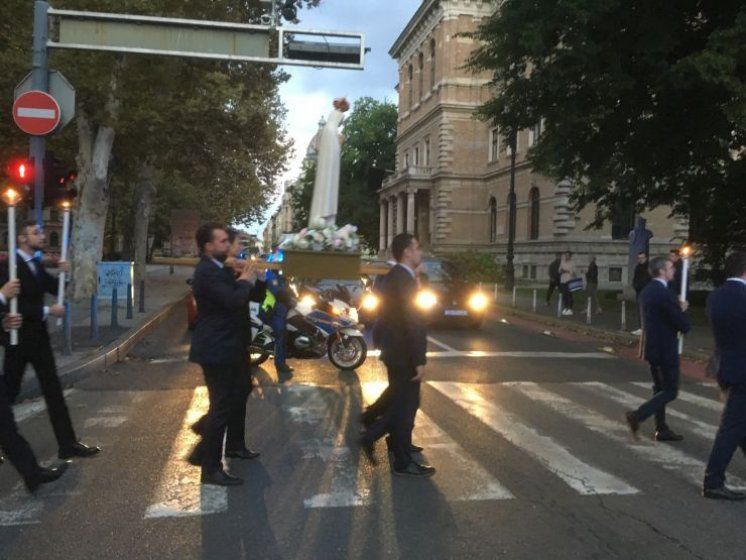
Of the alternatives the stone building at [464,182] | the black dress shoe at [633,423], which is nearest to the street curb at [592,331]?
the black dress shoe at [633,423]

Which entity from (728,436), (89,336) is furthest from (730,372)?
(89,336)

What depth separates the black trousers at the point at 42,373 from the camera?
18.5 feet

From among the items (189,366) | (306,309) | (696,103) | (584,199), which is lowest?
(189,366)

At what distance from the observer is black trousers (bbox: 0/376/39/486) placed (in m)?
4.82

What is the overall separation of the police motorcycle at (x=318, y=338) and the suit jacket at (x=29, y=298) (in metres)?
4.92

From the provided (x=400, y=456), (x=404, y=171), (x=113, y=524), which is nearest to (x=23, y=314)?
(x=113, y=524)

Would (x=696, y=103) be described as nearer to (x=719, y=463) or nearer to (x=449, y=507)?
(x=719, y=463)

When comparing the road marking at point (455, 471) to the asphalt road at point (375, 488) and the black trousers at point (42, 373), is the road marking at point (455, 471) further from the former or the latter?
the black trousers at point (42, 373)

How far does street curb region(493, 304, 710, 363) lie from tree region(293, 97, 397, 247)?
151ft

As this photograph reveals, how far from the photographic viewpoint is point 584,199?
22.0 m

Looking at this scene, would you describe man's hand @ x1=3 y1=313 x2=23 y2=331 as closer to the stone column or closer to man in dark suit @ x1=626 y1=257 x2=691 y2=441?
man in dark suit @ x1=626 y1=257 x2=691 y2=441

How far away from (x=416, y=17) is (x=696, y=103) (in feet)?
156

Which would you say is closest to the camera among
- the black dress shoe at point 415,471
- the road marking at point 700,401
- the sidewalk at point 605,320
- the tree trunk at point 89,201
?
the black dress shoe at point 415,471

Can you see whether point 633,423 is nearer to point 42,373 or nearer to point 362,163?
point 42,373
